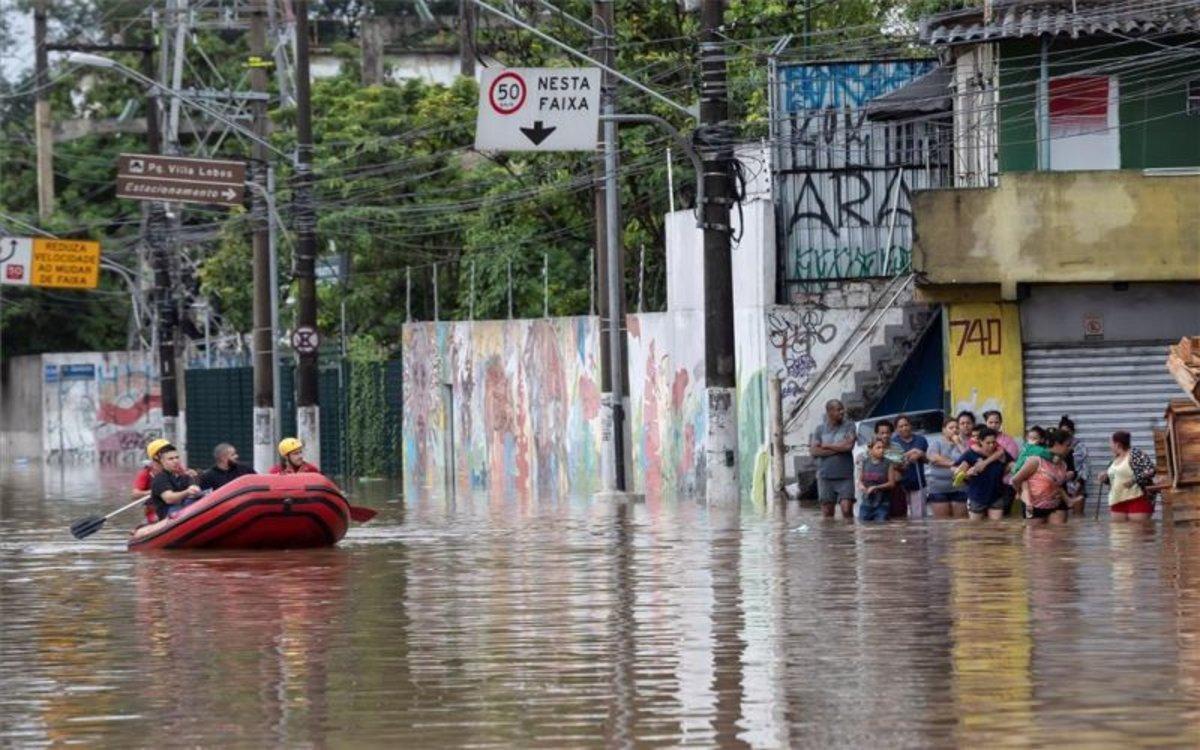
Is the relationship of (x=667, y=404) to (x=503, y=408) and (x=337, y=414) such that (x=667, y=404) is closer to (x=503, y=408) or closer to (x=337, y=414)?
(x=503, y=408)

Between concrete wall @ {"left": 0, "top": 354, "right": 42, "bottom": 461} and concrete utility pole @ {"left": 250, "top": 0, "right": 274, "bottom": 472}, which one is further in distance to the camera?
concrete wall @ {"left": 0, "top": 354, "right": 42, "bottom": 461}

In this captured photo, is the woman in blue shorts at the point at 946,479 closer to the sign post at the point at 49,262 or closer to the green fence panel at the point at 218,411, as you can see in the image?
the green fence panel at the point at 218,411

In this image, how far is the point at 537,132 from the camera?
35000 mm

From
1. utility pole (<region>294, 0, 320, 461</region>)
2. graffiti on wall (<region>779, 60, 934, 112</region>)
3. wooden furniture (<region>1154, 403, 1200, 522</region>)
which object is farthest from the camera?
utility pole (<region>294, 0, 320, 461</region>)

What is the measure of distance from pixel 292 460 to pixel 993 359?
922 centimetres

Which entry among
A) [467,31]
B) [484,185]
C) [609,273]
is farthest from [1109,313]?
[484,185]

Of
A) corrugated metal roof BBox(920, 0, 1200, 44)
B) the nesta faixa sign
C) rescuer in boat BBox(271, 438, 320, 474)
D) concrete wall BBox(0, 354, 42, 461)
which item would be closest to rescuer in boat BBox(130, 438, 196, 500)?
rescuer in boat BBox(271, 438, 320, 474)

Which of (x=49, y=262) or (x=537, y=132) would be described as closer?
(x=537, y=132)

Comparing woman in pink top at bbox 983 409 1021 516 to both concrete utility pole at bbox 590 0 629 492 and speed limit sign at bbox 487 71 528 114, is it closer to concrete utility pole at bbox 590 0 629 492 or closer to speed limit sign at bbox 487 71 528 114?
speed limit sign at bbox 487 71 528 114

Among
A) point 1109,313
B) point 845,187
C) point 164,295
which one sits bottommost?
point 1109,313

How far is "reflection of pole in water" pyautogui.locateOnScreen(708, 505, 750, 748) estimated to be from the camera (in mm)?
13508

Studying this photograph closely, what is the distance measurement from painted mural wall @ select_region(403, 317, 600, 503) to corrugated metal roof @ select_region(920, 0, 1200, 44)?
12.0m

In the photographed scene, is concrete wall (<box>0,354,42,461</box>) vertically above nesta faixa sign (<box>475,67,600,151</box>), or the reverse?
nesta faixa sign (<box>475,67,600,151</box>)

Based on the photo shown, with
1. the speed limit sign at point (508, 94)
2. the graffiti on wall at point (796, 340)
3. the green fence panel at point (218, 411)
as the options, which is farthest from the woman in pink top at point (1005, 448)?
the green fence panel at point (218, 411)
